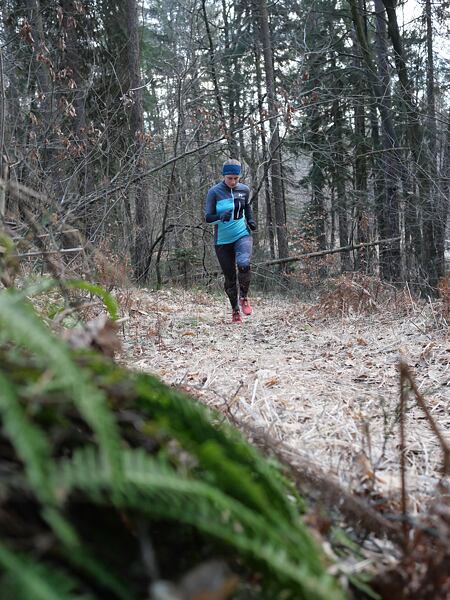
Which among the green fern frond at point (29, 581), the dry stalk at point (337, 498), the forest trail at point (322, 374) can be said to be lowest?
the forest trail at point (322, 374)

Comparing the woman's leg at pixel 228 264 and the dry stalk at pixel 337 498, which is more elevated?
the woman's leg at pixel 228 264

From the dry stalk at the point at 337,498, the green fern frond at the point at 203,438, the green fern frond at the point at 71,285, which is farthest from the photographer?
the dry stalk at the point at 337,498

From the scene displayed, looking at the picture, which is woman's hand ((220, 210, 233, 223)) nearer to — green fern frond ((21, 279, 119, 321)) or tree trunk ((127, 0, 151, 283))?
tree trunk ((127, 0, 151, 283))

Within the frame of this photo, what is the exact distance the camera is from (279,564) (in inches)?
21.0

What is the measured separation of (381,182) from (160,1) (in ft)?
39.5

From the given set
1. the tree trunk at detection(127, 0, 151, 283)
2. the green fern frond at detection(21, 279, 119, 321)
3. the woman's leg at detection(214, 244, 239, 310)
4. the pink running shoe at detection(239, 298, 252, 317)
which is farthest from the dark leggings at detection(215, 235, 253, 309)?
the green fern frond at detection(21, 279, 119, 321)

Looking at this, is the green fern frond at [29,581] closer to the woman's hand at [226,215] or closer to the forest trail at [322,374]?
the forest trail at [322,374]

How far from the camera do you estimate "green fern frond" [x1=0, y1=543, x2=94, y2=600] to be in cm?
46

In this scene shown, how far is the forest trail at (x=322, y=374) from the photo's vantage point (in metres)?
1.65

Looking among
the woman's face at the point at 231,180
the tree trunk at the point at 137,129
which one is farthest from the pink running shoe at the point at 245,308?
the tree trunk at the point at 137,129

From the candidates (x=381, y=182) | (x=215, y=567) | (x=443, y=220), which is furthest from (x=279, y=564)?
(x=381, y=182)

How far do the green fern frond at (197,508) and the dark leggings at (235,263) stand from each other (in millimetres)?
5788

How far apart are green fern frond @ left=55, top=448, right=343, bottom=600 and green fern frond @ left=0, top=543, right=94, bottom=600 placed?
Result: 7cm

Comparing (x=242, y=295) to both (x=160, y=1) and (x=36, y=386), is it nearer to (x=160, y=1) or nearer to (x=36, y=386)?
(x=36, y=386)
